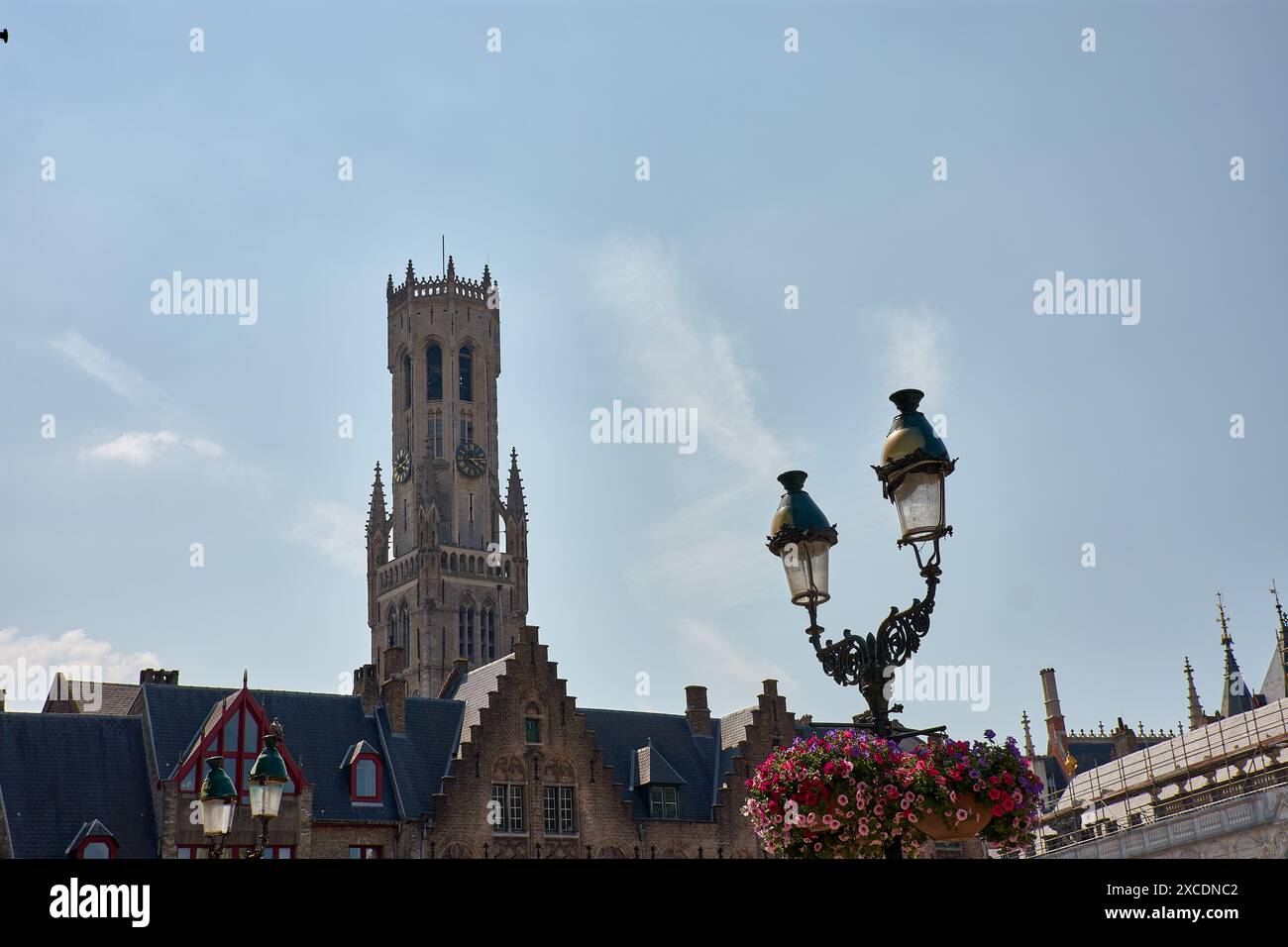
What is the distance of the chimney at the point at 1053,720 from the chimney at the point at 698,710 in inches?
1620

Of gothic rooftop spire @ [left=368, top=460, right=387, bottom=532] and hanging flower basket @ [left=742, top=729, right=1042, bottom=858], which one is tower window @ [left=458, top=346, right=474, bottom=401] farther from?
hanging flower basket @ [left=742, top=729, right=1042, bottom=858]

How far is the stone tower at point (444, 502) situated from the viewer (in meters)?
104

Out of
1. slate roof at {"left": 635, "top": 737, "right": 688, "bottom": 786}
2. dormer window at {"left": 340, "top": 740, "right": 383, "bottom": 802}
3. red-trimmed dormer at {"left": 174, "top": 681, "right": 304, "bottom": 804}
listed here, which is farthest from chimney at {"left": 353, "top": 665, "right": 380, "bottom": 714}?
slate roof at {"left": 635, "top": 737, "right": 688, "bottom": 786}

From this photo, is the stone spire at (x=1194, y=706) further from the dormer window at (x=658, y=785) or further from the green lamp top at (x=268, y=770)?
the green lamp top at (x=268, y=770)

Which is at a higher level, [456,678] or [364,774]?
[456,678]

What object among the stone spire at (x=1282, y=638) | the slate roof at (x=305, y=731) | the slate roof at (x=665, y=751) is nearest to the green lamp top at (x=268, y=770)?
the slate roof at (x=305, y=731)

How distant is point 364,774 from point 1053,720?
6105 centimetres

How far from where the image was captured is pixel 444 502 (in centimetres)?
10938

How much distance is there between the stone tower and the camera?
104m

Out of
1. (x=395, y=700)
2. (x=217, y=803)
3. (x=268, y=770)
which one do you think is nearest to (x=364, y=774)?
(x=395, y=700)

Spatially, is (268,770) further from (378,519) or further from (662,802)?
(378,519)

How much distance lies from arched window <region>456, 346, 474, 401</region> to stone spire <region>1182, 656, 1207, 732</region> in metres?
59.3
